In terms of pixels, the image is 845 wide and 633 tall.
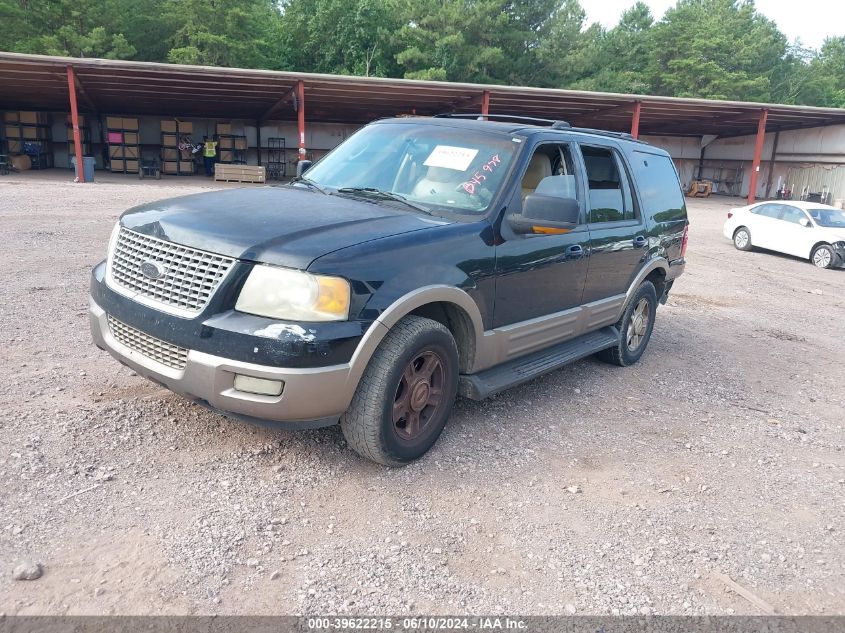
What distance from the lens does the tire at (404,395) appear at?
3.24 m

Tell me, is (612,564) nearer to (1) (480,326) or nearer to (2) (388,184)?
(1) (480,326)

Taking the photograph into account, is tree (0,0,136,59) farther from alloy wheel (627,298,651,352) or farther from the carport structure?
alloy wheel (627,298,651,352)

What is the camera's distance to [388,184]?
13.8 ft

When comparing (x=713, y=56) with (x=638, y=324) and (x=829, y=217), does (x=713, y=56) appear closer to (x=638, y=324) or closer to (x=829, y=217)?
(x=829, y=217)

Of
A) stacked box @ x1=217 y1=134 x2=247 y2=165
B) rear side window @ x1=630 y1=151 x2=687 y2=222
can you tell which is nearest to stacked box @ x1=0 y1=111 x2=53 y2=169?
stacked box @ x1=217 y1=134 x2=247 y2=165

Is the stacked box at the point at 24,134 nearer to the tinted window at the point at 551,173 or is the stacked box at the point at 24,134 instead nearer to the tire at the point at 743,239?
the tire at the point at 743,239

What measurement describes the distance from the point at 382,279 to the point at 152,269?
1.22m

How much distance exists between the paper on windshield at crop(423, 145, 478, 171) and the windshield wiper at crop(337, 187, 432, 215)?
0.36 m

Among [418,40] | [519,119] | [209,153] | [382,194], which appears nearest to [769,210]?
[519,119]

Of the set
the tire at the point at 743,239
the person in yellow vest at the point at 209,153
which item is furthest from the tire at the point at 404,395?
the person in yellow vest at the point at 209,153

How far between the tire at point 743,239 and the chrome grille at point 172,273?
16.2m

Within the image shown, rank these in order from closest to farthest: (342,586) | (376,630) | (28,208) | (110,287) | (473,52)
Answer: (376,630) < (342,586) < (110,287) < (28,208) < (473,52)

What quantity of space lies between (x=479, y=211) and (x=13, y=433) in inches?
119

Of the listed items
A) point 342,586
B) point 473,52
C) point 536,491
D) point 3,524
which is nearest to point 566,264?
point 536,491
